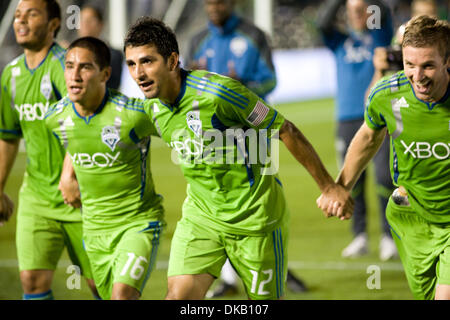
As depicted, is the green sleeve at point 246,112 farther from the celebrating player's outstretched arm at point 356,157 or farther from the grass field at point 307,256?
the grass field at point 307,256

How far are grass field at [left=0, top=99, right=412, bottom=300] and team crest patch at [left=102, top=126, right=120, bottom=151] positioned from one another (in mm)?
2124

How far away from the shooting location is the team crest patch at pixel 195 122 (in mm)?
4391

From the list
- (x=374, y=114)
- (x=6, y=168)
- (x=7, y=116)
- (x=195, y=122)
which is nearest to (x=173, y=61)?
(x=195, y=122)

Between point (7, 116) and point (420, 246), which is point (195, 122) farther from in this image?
point (7, 116)

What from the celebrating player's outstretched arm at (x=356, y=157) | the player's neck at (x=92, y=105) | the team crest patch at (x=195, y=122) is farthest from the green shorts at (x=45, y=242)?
the celebrating player's outstretched arm at (x=356, y=157)

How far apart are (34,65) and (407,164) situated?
2588 mm

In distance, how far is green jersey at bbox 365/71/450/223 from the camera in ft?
13.6

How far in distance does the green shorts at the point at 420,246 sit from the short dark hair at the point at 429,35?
35.9 inches

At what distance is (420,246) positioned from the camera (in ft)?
14.5

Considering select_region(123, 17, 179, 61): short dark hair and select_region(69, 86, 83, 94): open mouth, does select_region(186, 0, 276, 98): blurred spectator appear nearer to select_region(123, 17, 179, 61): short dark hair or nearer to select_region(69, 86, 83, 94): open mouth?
select_region(69, 86, 83, 94): open mouth

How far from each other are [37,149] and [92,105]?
0.80 meters

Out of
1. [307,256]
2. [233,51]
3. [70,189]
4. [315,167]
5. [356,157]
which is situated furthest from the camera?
[307,256]

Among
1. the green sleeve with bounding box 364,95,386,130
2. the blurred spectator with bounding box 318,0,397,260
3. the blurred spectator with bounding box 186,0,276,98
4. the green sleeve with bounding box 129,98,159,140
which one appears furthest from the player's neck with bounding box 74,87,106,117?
the blurred spectator with bounding box 318,0,397,260

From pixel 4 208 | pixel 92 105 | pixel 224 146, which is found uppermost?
pixel 92 105
